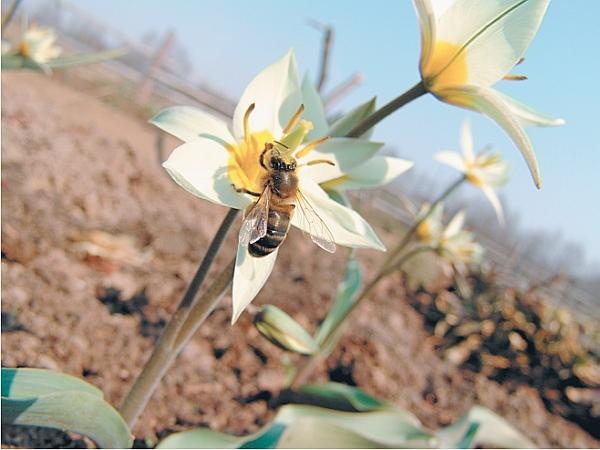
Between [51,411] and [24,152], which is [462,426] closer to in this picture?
[51,411]

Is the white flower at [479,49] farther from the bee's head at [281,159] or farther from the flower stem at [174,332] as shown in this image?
the flower stem at [174,332]

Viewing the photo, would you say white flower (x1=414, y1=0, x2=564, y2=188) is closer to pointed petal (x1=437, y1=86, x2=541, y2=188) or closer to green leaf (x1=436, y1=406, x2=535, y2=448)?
pointed petal (x1=437, y1=86, x2=541, y2=188)

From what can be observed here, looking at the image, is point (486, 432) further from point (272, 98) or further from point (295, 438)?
point (272, 98)

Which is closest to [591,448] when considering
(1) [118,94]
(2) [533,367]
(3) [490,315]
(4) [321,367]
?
(2) [533,367]

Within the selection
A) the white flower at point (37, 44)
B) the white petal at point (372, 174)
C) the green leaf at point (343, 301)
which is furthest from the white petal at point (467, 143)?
the white flower at point (37, 44)

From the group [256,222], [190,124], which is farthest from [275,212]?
[190,124]

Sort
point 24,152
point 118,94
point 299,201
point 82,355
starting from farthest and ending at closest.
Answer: point 118,94
point 24,152
point 82,355
point 299,201

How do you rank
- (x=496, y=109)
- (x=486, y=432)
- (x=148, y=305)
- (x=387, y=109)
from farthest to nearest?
(x=148, y=305) → (x=486, y=432) → (x=387, y=109) → (x=496, y=109)
